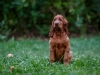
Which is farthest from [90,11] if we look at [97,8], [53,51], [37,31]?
[53,51]

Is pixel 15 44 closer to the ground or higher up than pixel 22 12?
Answer: closer to the ground

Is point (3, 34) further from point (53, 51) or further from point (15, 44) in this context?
point (53, 51)

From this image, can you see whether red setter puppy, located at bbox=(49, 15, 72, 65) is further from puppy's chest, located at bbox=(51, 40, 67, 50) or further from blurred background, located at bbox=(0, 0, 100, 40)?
blurred background, located at bbox=(0, 0, 100, 40)

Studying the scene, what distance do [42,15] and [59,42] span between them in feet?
32.4

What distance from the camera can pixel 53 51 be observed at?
7.79 meters

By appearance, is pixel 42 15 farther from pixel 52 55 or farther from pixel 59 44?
pixel 59 44

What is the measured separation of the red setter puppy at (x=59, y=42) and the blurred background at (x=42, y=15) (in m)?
8.55

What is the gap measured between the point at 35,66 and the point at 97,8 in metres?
11.2

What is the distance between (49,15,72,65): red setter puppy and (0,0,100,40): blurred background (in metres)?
8.55

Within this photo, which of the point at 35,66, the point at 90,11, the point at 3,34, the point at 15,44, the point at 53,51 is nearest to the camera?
the point at 35,66

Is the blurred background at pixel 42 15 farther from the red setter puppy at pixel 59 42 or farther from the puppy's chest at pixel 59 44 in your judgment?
the puppy's chest at pixel 59 44

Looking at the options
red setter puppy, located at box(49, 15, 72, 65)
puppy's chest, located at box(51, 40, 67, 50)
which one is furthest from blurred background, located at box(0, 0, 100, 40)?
puppy's chest, located at box(51, 40, 67, 50)

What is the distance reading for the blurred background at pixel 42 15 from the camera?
1662cm

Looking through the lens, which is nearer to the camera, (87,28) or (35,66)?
(35,66)
